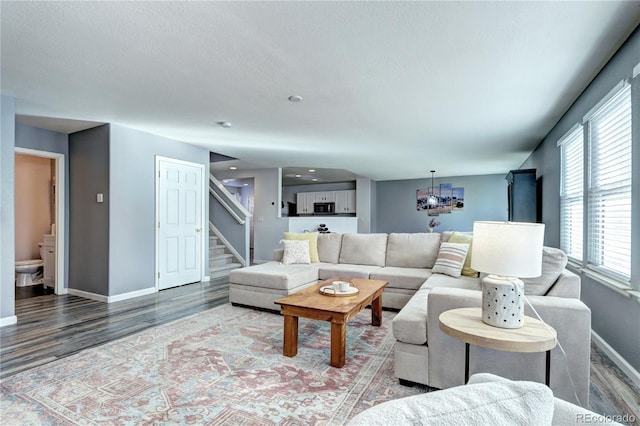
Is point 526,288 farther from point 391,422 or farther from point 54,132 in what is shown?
point 54,132

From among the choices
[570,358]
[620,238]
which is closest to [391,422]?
[570,358]

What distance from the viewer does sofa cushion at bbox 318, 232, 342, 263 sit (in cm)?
475

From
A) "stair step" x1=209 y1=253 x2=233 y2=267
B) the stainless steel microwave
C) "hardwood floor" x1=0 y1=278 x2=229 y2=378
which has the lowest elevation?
"hardwood floor" x1=0 y1=278 x2=229 y2=378

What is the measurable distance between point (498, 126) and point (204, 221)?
4689 millimetres

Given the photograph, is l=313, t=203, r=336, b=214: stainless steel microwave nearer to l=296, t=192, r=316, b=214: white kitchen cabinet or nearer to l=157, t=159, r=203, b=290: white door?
l=296, t=192, r=316, b=214: white kitchen cabinet

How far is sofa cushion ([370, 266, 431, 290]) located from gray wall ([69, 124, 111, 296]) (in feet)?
11.6

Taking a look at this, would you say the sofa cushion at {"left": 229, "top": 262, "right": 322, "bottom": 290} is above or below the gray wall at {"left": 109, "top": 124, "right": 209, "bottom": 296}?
below

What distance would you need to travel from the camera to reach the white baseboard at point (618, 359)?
2.12 m

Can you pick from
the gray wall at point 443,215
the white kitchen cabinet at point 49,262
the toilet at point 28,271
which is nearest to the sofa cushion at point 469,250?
the white kitchen cabinet at point 49,262

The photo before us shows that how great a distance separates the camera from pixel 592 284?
9.65 ft

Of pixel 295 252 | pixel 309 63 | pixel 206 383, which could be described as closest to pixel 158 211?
pixel 295 252

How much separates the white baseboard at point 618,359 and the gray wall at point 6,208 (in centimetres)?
536

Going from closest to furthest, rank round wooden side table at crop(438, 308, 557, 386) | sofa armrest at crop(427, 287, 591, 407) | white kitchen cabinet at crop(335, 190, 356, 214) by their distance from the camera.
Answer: round wooden side table at crop(438, 308, 557, 386) → sofa armrest at crop(427, 287, 591, 407) → white kitchen cabinet at crop(335, 190, 356, 214)

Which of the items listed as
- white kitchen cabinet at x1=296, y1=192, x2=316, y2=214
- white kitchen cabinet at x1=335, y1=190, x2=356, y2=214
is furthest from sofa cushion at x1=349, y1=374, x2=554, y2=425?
white kitchen cabinet at x1=296, y1=192, x2=316, y2=214
